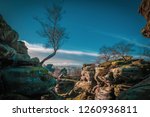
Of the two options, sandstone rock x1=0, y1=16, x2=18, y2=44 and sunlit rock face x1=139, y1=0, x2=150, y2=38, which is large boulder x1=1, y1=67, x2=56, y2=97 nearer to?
sandstone rock x1=0, y1=16, x2=18, y2=44

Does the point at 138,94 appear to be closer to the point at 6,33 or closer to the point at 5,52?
the point at 5,52

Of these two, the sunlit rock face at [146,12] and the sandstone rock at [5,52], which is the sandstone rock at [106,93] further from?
the sandstone rock at [5,52]

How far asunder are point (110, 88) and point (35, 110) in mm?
42980

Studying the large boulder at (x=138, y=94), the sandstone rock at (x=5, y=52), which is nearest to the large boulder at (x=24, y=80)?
the sandstone rock at (x=5, y=52)

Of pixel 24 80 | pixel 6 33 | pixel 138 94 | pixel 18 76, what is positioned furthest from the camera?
pixel 6 33

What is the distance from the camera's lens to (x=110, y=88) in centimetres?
5188

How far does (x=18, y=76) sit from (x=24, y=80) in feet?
2.08

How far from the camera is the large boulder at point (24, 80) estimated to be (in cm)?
2014

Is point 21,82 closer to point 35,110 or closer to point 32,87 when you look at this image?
point 32,87

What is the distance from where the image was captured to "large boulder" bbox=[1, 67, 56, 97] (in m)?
20.1

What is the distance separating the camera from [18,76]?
2027cm

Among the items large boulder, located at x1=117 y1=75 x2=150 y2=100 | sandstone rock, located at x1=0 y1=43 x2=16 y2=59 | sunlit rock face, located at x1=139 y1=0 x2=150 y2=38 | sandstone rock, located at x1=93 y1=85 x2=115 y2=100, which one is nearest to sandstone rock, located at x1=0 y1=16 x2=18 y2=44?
sandstone rock, located at x1=0 y1=43 x2=16 y2=59

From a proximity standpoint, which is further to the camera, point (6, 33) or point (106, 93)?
point (106, 93)

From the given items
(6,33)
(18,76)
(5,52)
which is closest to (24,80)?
(18,76)
